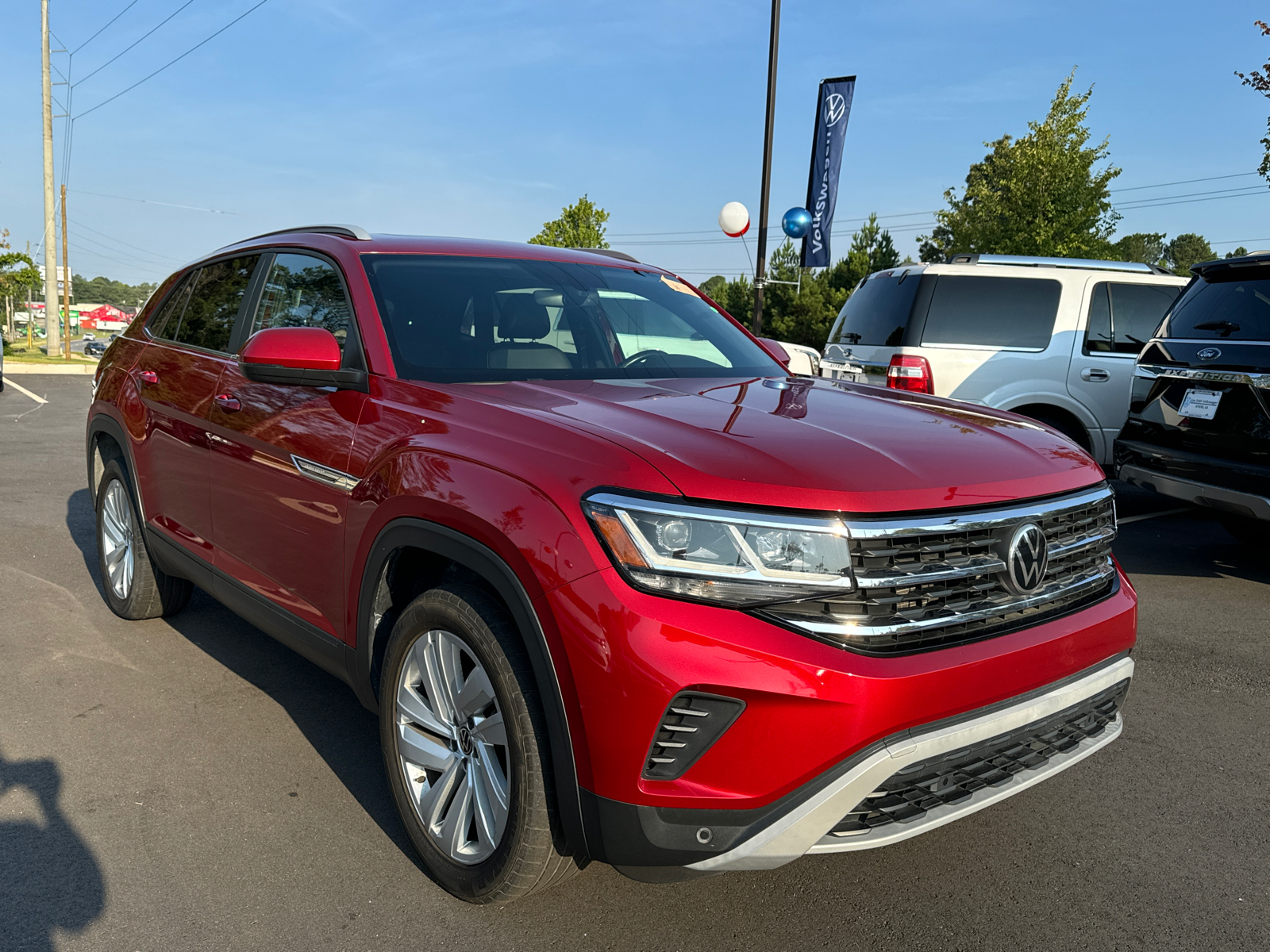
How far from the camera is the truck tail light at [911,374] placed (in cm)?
757

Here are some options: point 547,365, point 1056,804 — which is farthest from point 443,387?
point 1056,804

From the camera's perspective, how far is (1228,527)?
7.20 metres

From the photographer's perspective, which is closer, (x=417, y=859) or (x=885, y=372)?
(x=417, y=859)

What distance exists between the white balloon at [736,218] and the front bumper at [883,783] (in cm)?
1350

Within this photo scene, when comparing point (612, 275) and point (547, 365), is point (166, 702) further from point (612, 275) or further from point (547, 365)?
point (612, 275)

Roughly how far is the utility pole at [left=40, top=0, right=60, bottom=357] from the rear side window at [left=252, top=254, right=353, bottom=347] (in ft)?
119

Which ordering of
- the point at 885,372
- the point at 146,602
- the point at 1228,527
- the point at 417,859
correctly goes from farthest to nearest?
the point at 885,372, the point at 1228,527, the point at 146,602, the point at 417,859

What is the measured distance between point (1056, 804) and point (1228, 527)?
16.3 ft

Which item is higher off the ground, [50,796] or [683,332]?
[683,332]

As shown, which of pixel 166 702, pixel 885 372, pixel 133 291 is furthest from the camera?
pixel 133 291

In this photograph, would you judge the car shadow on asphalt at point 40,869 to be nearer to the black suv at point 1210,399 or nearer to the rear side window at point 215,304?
the rear side window at point 215,304

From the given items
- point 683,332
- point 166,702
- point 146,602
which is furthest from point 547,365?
point 146,602

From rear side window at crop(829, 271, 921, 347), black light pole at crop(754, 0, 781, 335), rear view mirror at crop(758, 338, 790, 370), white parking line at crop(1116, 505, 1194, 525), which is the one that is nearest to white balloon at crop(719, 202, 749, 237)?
black light pole at crop(754, 0, 781, 335)

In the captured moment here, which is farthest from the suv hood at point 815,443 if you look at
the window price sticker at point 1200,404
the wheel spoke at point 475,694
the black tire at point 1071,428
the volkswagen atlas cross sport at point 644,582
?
the black tire at point 1071,428
